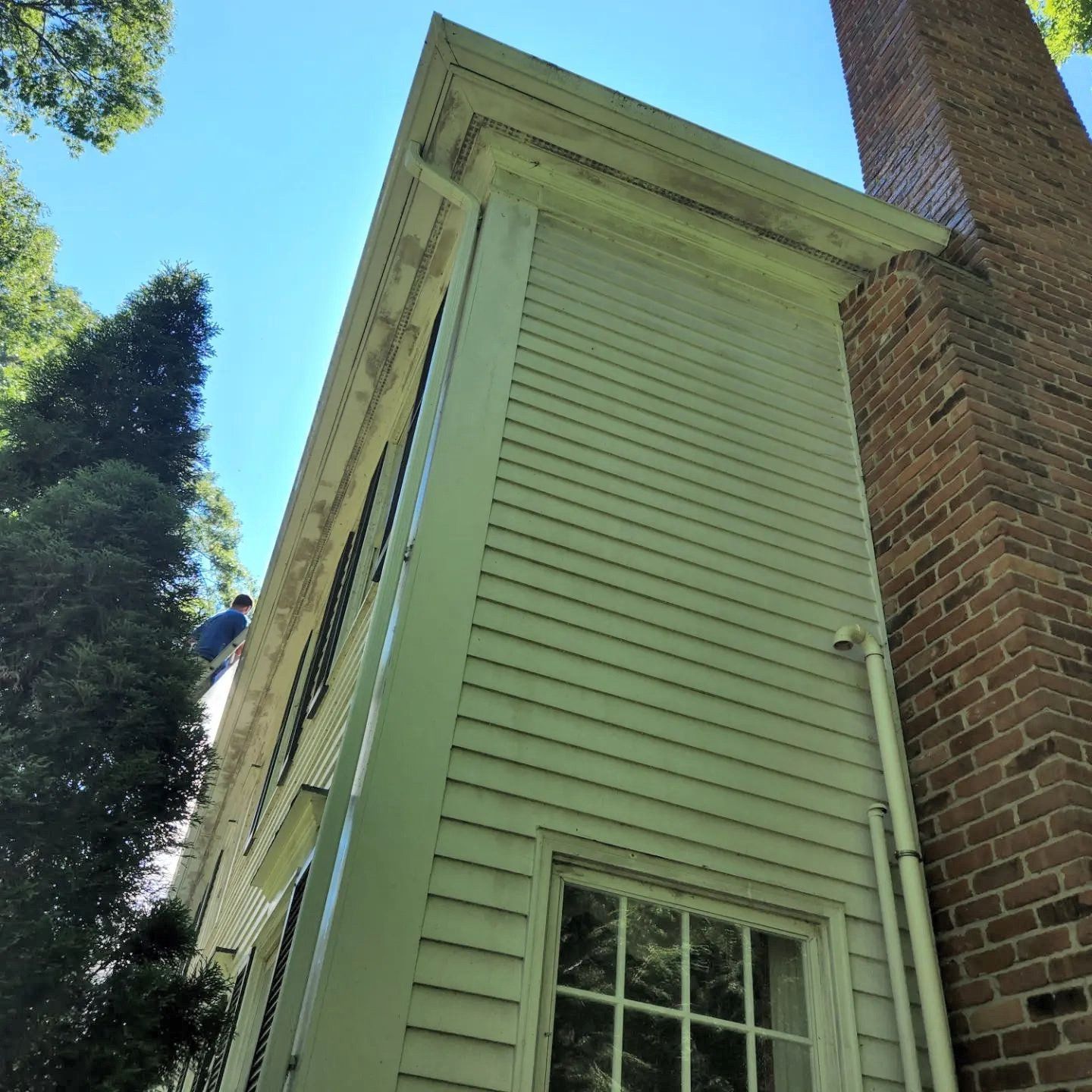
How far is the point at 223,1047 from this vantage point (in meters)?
5.03

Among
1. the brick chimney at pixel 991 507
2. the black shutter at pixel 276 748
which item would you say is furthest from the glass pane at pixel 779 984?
the black shutter at pixel 276 748

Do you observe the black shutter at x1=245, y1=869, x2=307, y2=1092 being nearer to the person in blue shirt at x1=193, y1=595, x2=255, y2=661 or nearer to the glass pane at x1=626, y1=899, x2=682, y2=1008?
the glass pane at x1=626, y1=899, x2=682, y2=1008

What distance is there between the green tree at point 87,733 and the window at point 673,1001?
2331mm

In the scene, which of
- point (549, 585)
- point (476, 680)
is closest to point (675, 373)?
point (549, 585)

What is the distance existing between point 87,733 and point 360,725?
288cm

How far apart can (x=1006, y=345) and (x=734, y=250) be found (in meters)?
1.52

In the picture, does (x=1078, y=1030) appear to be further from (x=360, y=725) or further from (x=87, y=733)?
(x=87, y=733)

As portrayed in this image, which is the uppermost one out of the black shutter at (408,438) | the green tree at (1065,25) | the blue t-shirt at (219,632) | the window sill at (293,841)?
the green tree at (1065,25)

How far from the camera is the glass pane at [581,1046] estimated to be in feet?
9.40

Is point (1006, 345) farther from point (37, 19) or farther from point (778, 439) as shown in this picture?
point (37, 19)

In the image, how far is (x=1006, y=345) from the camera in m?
4.65

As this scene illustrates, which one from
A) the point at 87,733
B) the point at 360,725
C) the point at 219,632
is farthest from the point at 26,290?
the point at 360,725

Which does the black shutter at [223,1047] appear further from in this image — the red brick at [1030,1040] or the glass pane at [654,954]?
the red brick at [1030,1040]

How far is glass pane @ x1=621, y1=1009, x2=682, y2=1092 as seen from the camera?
293 centimetres
